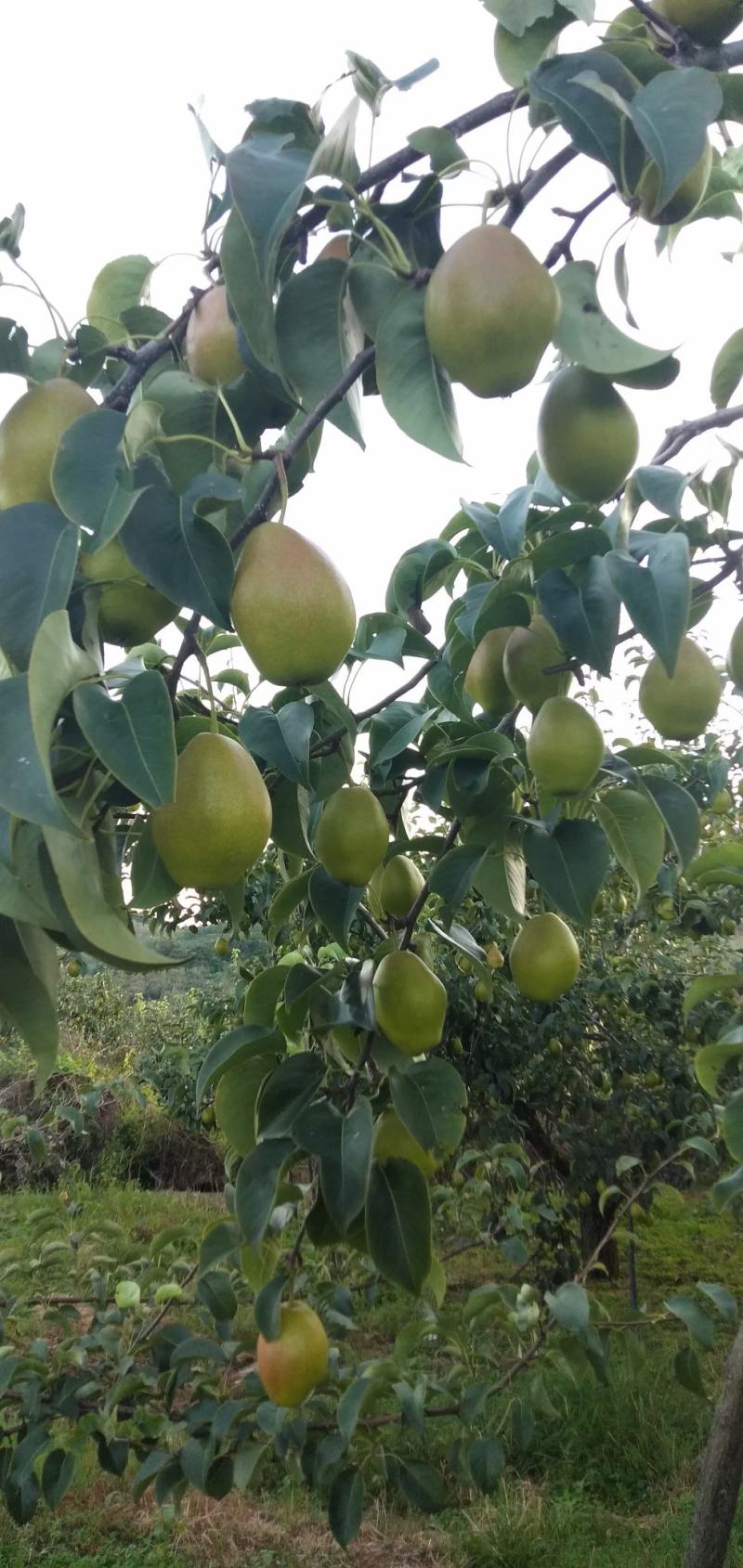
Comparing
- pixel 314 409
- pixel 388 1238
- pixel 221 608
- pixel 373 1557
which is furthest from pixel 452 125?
pixel 373 1557

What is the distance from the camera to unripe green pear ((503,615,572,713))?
807 millimetres

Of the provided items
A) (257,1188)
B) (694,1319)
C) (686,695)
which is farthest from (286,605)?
(694,1319)

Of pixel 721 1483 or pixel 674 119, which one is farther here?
pixel 721 1483

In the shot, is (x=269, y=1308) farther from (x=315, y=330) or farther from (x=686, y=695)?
(x=315, y=330)

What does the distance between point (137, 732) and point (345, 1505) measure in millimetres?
1164

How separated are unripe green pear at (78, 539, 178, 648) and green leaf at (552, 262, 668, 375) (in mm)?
247

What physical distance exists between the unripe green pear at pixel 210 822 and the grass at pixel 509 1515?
1.32m

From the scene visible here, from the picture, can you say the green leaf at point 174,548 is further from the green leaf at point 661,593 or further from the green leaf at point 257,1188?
the green leaf at point 257,1188

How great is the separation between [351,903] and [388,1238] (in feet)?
0.92

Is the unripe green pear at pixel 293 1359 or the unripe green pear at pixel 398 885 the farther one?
the unripe green pear at pixel 398 885

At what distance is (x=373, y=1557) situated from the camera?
6.95 ft

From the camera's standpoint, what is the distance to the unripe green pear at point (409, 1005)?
94 centimetres

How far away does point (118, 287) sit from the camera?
71cm

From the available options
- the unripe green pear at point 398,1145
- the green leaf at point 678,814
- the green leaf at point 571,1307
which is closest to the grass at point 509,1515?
the green leaf at point 571,1307
